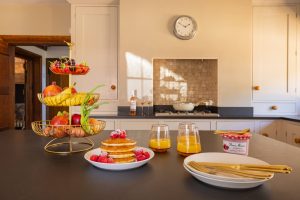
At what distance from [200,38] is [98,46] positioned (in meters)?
1.48

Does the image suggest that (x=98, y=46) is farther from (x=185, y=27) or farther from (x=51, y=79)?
(x=51, y=79)

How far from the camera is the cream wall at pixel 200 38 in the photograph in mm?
3031

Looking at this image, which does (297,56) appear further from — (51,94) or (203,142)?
(51,94)

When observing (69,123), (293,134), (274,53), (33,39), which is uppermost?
(33,39)

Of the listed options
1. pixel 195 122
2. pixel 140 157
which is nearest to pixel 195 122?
pixel 195 122

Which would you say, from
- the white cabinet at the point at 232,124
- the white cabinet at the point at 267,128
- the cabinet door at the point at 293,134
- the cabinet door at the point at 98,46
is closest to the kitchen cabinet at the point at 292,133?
the cabinet door at the point at 293,134

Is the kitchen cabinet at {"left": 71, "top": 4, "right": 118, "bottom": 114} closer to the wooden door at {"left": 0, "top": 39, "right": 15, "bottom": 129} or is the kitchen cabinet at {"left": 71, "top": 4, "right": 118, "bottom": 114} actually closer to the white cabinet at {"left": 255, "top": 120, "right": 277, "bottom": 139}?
the wooden door at {"left": 0, "top": 39, "right": 15, "bottom": 129}

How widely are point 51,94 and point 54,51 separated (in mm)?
5278

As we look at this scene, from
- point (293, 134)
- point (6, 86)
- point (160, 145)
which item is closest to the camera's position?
point (160, 145)

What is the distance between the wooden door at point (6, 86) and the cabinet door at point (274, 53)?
3901 mm

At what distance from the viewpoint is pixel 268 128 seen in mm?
2822

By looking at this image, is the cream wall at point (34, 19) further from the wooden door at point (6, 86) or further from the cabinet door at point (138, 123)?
the cabinet door at point (138, 123)

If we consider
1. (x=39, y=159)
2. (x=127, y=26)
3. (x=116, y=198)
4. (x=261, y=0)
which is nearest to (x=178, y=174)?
(x=116, y=198)

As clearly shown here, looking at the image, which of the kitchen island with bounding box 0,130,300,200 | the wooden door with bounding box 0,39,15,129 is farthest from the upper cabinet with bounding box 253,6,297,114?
the wooden door with bounding box 0,39,15,129
